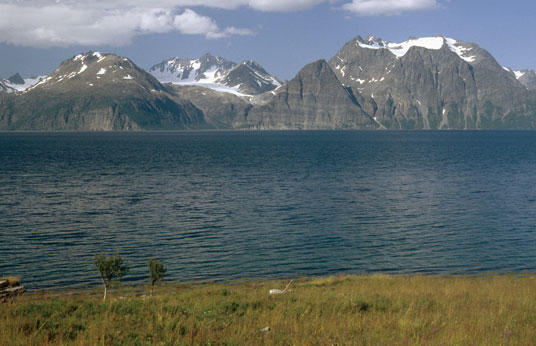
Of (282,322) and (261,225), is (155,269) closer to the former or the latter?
(282,322)

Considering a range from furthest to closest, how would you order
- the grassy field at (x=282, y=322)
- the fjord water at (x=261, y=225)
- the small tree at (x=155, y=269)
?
the fjord water at (x=261, y=225), the small tree at (x=155, y=269), the grassy field at (x=282, y=322)

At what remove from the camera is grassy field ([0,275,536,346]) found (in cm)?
1400

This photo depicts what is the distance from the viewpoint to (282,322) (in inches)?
667

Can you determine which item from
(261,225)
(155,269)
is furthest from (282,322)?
(261,225)

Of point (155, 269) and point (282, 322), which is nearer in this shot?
point (282, 322)

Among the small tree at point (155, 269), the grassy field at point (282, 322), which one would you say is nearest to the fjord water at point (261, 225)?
the small tree at point (155, 269)

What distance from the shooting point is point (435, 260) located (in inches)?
1845

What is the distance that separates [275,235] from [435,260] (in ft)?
63.6

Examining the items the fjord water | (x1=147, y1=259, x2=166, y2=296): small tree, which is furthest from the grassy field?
Answer: the fjord water

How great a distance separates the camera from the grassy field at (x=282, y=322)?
14005 millimetres

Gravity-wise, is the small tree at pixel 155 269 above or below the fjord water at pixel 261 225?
above

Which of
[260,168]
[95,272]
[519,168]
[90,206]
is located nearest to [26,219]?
[90,206]

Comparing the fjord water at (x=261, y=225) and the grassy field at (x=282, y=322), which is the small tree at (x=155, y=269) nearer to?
the fjord water at (x=261, y=225)

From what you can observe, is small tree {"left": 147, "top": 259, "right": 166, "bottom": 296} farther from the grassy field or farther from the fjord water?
the grassy field
